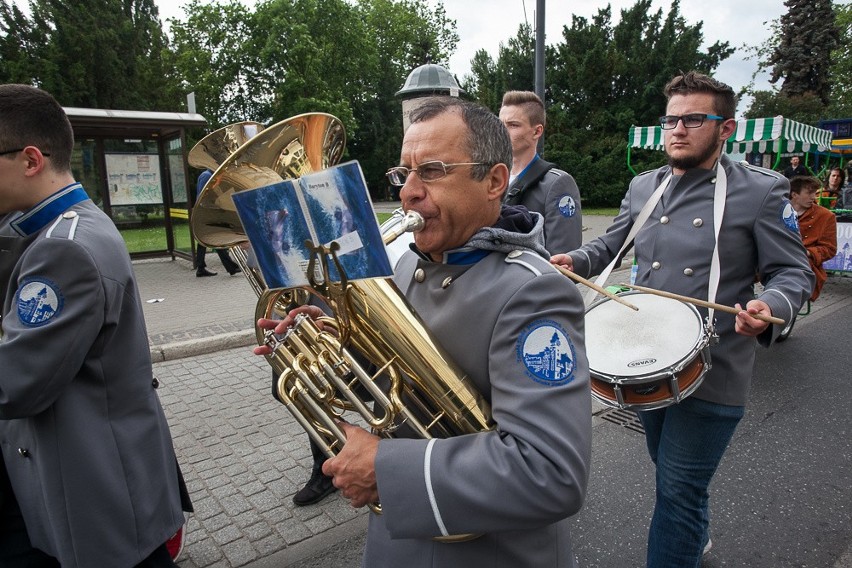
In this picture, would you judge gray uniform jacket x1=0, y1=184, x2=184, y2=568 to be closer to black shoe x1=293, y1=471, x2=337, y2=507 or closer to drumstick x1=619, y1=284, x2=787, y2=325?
black shoe x1=293, y1=471, x2=337, y2=507

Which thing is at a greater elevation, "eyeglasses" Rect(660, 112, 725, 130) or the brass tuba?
"eyeglasses" Rect(660, 112, 725, 130)

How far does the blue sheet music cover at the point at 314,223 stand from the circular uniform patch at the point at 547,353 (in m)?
0.33

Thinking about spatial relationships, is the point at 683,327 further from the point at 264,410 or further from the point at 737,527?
the point at 264,410

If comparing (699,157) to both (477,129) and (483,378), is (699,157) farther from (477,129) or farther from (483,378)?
(483,378)

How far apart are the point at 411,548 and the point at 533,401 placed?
573mm

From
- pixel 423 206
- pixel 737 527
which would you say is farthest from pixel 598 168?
pixel 423 206

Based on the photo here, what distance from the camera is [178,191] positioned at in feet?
38.4

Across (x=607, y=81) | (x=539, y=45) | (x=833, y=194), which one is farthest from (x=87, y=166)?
(x=607, y=81)

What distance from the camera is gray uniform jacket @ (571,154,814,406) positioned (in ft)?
6.91

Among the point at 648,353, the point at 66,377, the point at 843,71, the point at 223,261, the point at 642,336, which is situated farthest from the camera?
the point at 843,71

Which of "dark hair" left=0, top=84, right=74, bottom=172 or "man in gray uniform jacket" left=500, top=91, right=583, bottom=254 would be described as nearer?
"dark hair" left=0, top=84, right=74, bottom=172

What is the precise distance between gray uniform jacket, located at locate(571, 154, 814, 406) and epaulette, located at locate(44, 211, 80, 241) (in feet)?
7.33

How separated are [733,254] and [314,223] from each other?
71.0 inches

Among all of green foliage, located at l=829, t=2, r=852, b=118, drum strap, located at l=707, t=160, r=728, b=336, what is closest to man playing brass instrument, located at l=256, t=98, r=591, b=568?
drum strap, located at l=707, t=160, r=728, b=336
